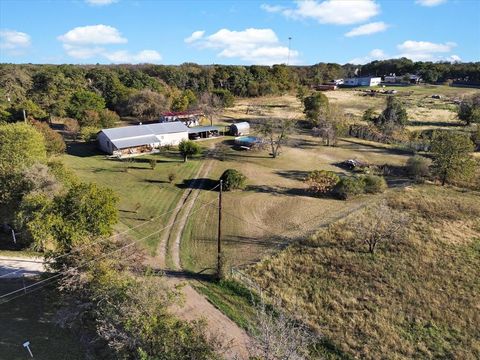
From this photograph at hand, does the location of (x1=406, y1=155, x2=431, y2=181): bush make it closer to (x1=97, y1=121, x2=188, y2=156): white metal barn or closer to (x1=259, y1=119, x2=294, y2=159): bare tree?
(x1=259, y1=119, x2=294, y2=159): bare tree

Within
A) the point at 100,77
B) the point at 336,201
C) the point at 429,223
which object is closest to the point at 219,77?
the point at 100,77

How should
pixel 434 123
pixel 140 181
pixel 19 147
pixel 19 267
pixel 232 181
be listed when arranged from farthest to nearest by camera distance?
pixel 434 123
pixel 140 181
pixel 232 181
pixel 19 147
pixel 19 267

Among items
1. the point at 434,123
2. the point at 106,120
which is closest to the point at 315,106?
the point at 434,123

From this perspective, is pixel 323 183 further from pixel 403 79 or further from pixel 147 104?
pixel 403 79

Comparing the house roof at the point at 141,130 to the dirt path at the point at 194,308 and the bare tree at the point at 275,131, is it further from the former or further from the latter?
the dirt path at the point at 194,308

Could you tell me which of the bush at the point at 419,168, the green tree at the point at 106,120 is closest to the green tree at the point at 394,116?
the bush at the point at 419,168
